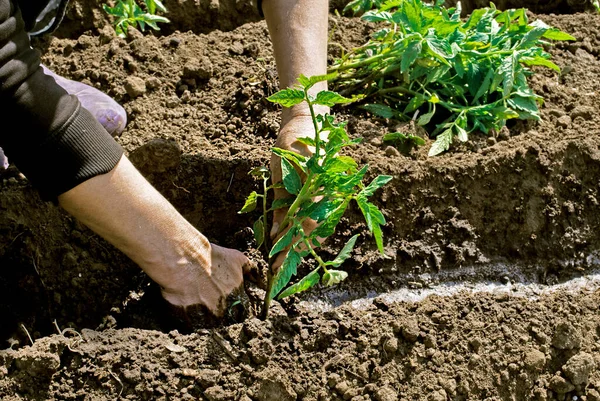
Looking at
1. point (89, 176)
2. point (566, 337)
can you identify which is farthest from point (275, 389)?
point (566, 337)

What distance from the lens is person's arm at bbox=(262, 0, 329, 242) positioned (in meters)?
2.58

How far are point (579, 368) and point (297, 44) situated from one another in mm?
1308

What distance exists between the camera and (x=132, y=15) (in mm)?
3486

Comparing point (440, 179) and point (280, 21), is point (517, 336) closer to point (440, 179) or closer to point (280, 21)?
point (440, 179)

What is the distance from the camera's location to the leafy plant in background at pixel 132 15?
136 inches

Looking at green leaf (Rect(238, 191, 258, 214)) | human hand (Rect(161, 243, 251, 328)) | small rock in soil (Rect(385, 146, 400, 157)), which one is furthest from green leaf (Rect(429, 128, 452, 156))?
human hand (Rect(161, 243, 251, 328))

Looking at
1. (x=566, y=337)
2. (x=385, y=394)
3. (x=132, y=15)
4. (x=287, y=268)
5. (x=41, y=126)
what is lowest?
(x=566, y=337)

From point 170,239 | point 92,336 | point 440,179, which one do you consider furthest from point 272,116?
point 92,336

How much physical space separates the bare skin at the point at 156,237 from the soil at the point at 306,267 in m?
0.16

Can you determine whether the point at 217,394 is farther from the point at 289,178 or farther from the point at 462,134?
the point at 462,134

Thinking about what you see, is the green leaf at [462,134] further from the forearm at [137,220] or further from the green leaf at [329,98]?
the forearm at [137,220]

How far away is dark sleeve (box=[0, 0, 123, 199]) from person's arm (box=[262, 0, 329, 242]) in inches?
24.1

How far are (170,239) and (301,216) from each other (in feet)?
1.33

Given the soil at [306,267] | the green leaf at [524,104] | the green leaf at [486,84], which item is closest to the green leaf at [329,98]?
the soil at [306,267]
